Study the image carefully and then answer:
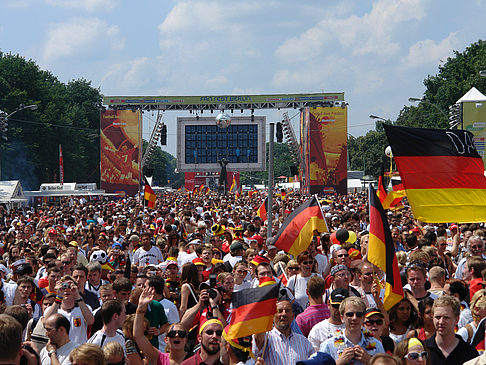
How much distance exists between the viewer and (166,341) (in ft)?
20.2

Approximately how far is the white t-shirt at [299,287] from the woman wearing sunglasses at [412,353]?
3.56m

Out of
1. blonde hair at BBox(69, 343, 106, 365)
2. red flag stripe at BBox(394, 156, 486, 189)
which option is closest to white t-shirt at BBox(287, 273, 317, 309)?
red flag stripe at BBox(394, 156, 486, 189)

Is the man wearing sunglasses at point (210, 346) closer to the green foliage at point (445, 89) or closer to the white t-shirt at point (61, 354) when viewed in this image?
the white t-shirt at point (61, 354)

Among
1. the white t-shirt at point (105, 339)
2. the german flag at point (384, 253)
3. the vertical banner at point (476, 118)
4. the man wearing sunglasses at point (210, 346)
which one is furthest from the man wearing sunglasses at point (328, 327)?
the vertical banner at point (476, 118)

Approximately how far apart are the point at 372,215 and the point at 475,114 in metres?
28.7

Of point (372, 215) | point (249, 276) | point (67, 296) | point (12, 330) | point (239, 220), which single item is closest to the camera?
point (12, 330)

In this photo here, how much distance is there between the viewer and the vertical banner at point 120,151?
63312mm

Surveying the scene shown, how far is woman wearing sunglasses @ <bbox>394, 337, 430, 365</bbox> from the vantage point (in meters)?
5.30

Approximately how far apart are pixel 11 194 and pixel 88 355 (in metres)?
36.5

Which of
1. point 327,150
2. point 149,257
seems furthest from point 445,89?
point 149,257

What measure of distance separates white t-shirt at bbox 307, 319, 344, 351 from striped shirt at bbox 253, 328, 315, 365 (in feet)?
0.74

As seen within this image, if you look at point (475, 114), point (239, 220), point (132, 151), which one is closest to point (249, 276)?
point (239, 220)

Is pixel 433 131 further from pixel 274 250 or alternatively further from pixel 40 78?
pixel 40 78

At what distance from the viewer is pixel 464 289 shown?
7660mm
